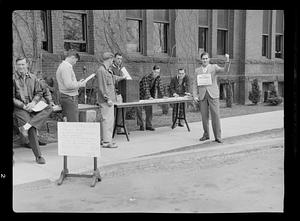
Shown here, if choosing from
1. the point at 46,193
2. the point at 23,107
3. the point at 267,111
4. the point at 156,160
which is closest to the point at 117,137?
the point at 156,160

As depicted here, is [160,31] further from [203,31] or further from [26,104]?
[26,104]

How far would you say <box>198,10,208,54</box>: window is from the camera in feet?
44.0

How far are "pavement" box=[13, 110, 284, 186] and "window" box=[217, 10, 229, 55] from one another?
4.11m

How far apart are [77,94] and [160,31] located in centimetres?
637

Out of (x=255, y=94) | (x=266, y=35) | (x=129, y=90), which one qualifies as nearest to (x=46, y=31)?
(x=129, y=90)

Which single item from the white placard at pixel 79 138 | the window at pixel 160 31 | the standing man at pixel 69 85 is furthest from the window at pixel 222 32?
the white placard at pixel 79 138

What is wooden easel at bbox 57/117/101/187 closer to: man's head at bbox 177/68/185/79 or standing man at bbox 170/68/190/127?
standing man at bbox 170/68/190/127

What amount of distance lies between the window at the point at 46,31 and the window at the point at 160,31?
11.8 feet

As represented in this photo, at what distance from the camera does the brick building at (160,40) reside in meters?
9.47

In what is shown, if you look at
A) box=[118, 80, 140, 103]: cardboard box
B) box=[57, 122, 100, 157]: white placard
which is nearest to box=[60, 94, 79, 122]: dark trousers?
box=[57, 122, 100, 157]: white placard

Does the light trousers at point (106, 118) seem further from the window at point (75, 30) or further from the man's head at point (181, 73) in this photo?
the window at point (75, 30)
